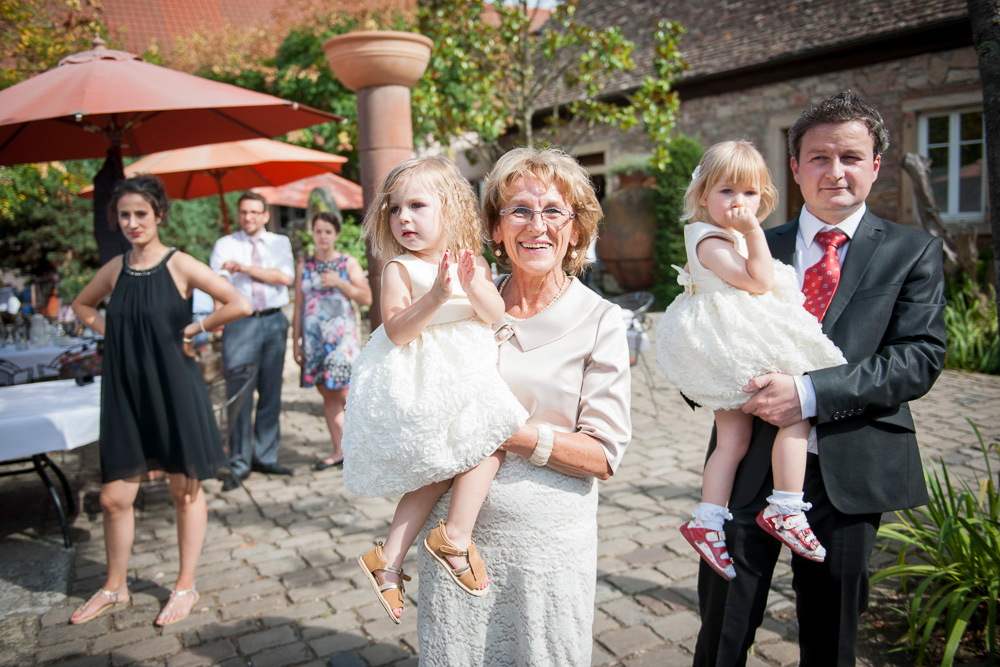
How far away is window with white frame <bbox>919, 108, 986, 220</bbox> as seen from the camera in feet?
35.8

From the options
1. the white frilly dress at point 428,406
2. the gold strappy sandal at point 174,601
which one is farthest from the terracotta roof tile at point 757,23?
the gold strappy sandal at point 174,601

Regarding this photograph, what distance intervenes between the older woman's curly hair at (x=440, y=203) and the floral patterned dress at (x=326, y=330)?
12.3ft

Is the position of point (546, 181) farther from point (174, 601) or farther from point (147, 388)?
point (174, 601)

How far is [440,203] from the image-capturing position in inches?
79.4

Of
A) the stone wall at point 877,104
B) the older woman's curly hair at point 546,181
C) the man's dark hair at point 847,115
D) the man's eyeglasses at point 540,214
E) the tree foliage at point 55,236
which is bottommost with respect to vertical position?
the man's eyeglasses at point 540,214

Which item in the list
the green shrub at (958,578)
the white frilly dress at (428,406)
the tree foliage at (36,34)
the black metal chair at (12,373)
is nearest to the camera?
the white frilly dress at (428,406)

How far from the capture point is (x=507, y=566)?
2.00 meters

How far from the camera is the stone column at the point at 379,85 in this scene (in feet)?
14.9

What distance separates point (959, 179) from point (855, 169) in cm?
1103

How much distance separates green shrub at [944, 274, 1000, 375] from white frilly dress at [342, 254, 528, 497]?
7967mm

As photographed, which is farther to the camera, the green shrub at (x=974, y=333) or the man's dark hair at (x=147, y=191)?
the green shrub at (x=974, y=333)

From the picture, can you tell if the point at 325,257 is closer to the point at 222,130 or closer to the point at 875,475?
the point at 222,130

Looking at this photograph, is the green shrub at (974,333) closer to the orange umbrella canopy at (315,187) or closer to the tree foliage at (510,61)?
the tree foliage at (510,61)

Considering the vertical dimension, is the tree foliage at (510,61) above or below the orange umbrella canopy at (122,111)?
above
